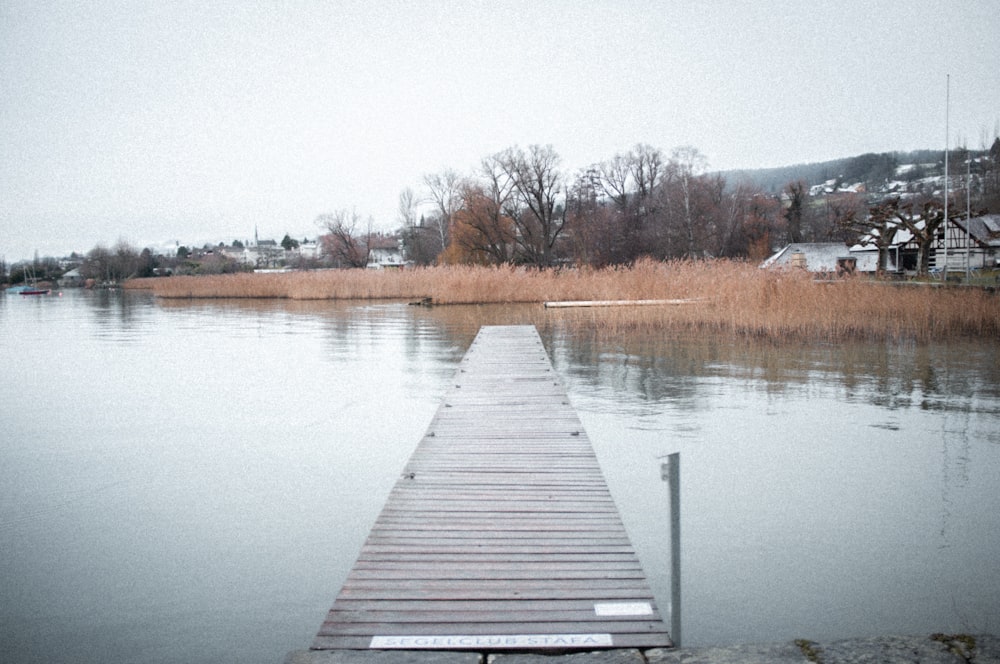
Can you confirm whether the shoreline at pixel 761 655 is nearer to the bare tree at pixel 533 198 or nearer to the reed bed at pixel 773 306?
the reed bed at pixel 773 306

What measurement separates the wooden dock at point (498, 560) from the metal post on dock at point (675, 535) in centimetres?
7

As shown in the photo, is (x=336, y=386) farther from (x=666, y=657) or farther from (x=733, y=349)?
(x=666, y=657)

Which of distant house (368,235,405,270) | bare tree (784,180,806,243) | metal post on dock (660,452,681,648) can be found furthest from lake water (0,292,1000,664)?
distant house (368,235,405,270)

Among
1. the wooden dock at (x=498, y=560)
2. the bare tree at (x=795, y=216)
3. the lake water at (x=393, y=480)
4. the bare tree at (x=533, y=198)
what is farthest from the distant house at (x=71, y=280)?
the wooden dock at (x=498, y=560)

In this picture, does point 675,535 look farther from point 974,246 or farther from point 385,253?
point 385,253

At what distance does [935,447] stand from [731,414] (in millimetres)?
1945

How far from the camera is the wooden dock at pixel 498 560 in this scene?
265cm

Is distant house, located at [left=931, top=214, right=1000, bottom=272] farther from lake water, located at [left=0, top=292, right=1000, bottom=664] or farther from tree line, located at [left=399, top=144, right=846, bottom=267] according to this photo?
lake water, located at [left=0, top=292, right=1000, bottom=664]

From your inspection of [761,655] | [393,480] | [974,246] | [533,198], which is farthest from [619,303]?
[974,246]

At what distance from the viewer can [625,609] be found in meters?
2.81

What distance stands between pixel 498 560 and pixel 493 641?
71 centimetres

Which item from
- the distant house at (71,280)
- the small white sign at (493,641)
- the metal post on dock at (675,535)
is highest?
the distant house at (71,280)

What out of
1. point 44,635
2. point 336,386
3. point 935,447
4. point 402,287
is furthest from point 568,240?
point 44,635

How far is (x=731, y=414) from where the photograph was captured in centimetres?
788
